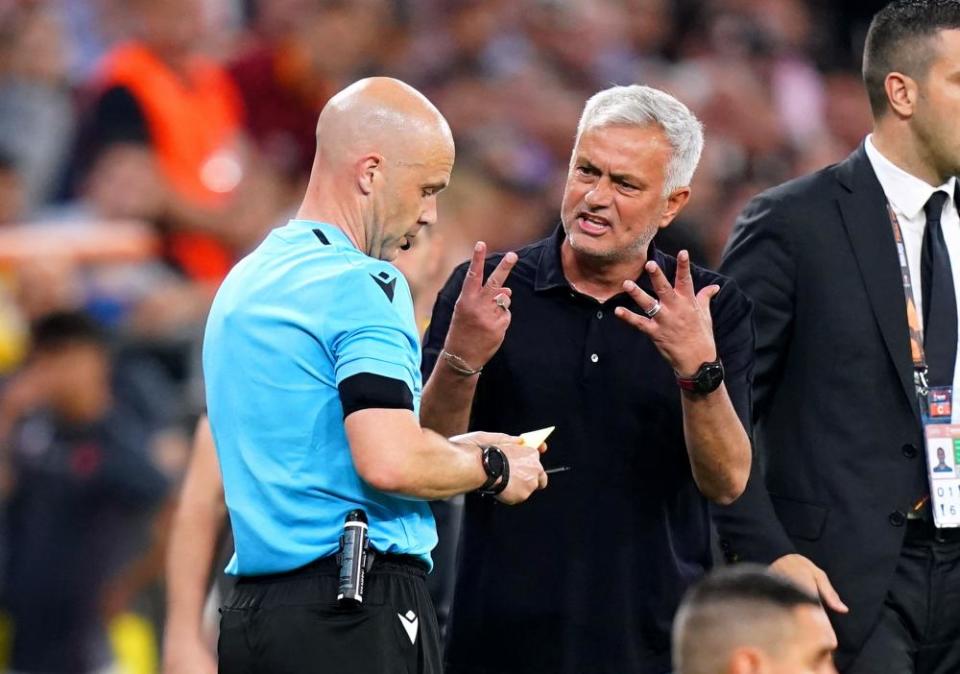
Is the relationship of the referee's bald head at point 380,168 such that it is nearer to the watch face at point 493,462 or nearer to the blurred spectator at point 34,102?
the watch face at point 493,462

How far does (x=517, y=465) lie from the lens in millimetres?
3748

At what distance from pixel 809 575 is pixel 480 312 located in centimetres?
106

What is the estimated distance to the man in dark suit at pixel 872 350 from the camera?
4.59 meters

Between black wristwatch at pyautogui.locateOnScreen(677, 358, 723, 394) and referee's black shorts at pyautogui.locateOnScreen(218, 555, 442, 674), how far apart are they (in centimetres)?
80

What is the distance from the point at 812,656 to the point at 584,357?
1211 millimetres

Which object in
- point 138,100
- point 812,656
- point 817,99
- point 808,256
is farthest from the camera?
point 817,99

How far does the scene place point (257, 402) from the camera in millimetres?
3639

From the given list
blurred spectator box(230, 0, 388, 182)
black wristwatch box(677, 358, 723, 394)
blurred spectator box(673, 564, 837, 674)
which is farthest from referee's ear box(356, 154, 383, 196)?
blurred spectator box(230, 0, 388, 182)

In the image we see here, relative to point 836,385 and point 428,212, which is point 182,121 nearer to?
point 836,385

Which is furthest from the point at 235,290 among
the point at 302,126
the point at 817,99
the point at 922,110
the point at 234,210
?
the point at 817,99

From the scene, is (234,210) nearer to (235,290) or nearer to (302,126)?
(302,126)

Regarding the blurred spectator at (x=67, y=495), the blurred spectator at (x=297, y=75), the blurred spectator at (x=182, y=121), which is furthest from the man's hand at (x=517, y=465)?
the blurred spectator at (x=297, y=75)

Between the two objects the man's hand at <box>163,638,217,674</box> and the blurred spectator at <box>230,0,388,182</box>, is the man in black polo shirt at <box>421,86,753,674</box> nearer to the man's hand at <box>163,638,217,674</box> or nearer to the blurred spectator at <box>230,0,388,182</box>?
the man's hand at <box>163,638,217,674</box>

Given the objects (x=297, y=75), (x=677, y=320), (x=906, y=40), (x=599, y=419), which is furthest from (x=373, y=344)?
(x=297, y=75)
